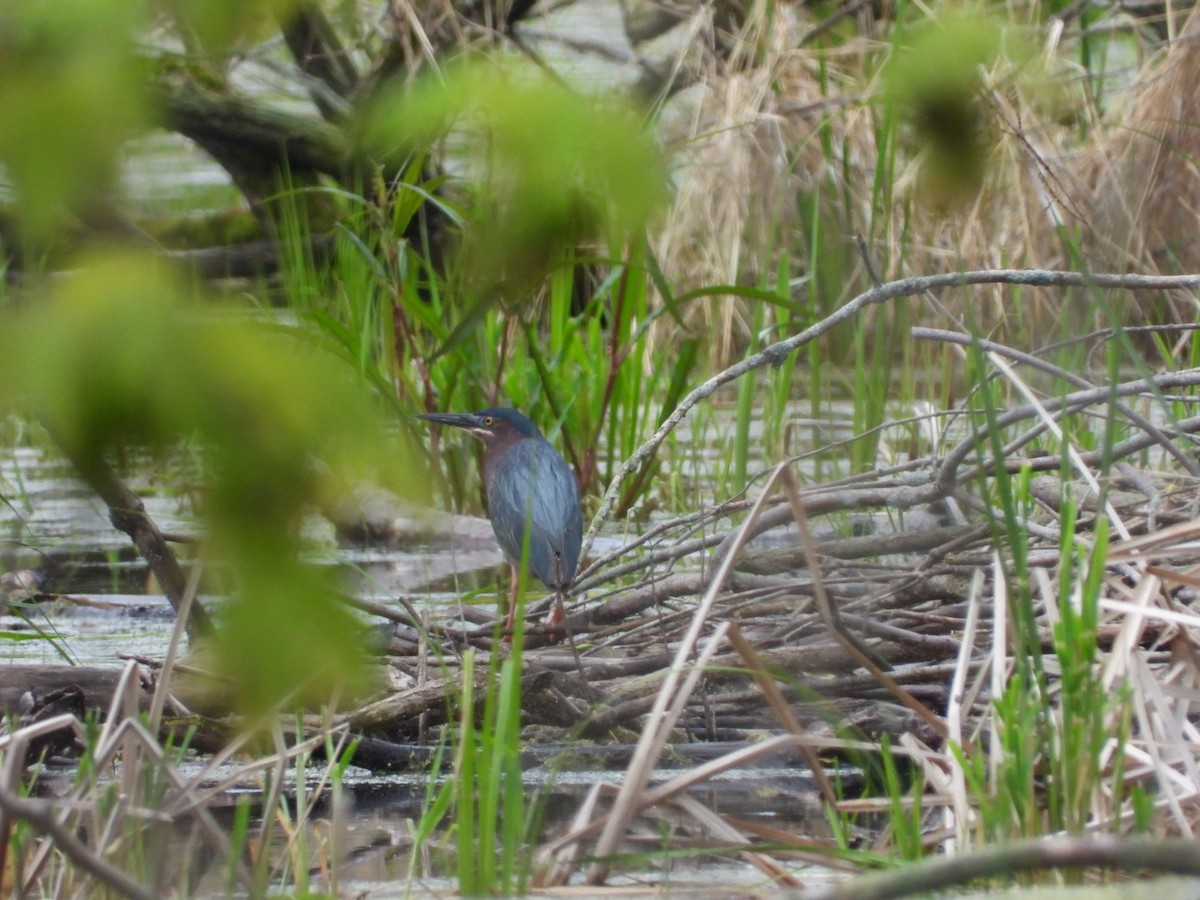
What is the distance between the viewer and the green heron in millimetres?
3105

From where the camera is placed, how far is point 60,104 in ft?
2.00

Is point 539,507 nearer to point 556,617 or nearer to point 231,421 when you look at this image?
point 556,617

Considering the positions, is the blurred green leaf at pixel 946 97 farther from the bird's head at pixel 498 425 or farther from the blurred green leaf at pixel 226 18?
the bird's head at pixel 498 425

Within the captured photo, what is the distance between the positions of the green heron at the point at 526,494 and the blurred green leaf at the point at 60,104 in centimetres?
219

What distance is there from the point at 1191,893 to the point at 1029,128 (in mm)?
3207

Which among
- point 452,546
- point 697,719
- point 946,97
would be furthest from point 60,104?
point 697,719

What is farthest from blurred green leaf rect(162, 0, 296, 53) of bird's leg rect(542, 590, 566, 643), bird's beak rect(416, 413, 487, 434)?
bird's beak rect(416, 413, 487, 434)

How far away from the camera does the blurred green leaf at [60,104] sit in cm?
60

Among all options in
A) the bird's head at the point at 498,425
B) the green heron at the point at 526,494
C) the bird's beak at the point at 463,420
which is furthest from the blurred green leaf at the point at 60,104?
the bird's head at the point at 498,425

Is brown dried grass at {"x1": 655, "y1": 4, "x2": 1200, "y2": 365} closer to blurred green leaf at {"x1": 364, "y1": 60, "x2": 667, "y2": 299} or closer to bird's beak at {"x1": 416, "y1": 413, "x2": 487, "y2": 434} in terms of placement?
bird's beak at {"x1": 416, "y1": 413, "x2": 487, "y2": 434}

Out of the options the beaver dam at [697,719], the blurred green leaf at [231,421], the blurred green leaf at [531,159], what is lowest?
the beaver dam at [697,719]

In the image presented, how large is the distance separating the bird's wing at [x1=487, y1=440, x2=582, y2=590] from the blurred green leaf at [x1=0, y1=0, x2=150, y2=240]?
7.77 ft

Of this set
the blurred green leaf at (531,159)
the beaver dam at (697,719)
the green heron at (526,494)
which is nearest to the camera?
the blurred green leaf at (531,159)

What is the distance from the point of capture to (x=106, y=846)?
1243mm
